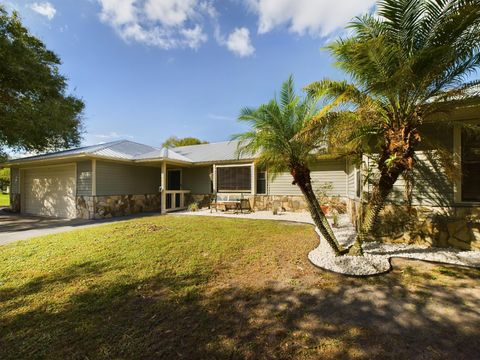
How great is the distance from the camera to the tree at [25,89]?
10.2 metres

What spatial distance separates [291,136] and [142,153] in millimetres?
11327

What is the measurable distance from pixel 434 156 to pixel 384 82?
9.37 ft

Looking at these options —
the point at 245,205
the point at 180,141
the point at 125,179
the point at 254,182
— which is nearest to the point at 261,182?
the point at 254,182

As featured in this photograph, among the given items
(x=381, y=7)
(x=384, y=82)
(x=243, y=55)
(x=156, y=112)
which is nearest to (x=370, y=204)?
(x=384, y=82)

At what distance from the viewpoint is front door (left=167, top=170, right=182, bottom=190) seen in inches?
575

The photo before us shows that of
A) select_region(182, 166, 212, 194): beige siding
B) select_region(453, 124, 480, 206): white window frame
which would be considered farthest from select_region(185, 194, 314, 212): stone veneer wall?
select_region(453, 124, 480, 206): white window frame

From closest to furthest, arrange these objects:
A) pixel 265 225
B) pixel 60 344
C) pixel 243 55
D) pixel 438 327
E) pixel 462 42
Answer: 1. pixel 60 344
2. pixel 438 327
3. pixel 462 42
4. pixel 265 225
5. pixel 243 55

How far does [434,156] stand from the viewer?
5344mm

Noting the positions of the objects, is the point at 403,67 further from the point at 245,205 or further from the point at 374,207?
the point at 245,205

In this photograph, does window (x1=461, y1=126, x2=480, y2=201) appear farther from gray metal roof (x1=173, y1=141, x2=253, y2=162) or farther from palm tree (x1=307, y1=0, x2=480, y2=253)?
gray metal roof (x1=173, y1=141, x2=253, y2=162)

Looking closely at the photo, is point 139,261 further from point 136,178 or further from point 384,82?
point 136,178

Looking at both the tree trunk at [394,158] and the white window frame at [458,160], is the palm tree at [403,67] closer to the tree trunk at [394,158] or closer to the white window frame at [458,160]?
the tree trunk at [394,158]

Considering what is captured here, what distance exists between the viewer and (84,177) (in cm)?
1066

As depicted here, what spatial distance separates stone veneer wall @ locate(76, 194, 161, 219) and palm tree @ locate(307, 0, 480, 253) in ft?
34.8
